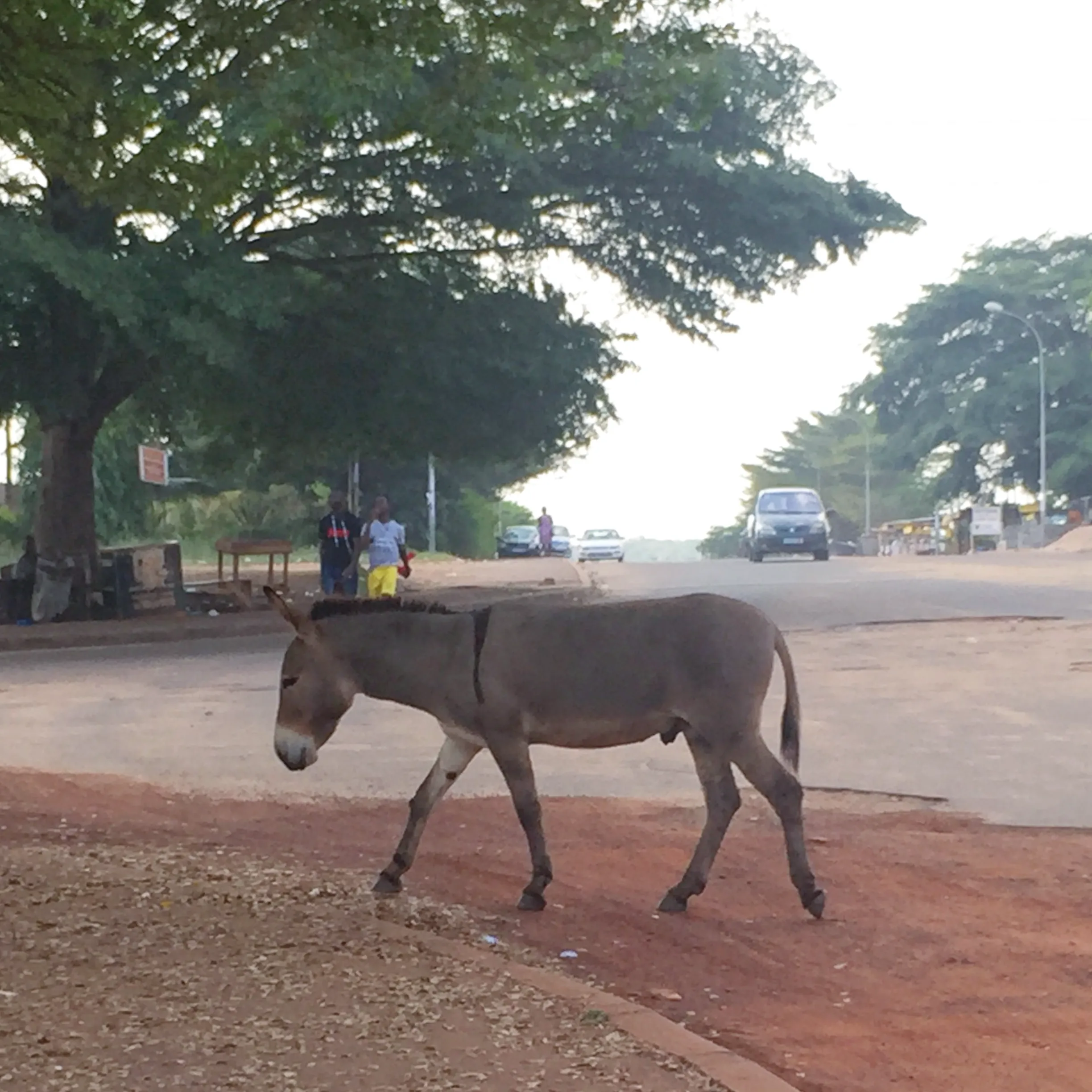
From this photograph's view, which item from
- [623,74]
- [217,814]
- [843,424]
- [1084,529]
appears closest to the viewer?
[217,814]

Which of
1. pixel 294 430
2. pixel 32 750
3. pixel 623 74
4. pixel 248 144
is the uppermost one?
pixel 623 74

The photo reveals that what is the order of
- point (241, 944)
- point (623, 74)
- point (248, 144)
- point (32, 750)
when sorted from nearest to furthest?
1. point (241, 944)
2. point (32, 750)
3. point (248, 144)
4. point (623, 74)

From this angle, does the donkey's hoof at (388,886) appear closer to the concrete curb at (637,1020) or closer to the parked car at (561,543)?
the concrete curb at (637,1020)

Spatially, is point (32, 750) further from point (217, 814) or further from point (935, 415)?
point (935, 415)

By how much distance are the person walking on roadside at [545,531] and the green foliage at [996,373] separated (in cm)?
1913

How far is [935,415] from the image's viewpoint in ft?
234

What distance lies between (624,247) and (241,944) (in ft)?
67.2

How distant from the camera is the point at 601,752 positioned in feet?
38.8

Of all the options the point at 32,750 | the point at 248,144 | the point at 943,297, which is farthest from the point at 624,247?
the point at 943,297

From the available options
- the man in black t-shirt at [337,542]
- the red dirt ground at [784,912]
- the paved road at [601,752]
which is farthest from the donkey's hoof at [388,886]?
the man in black t-shirt at [337,542]

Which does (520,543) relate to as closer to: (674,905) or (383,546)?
(383,546)

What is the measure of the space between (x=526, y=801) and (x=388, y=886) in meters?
0.66

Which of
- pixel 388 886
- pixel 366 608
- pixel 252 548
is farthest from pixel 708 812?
pixel 252 548

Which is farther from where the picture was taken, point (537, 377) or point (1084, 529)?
point (1084, 529)
